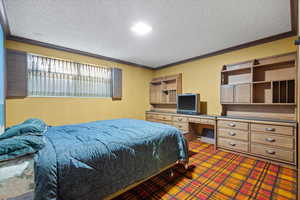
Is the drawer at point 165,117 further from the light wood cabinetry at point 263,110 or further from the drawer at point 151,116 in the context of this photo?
the light wood cabinetry at point 263,110

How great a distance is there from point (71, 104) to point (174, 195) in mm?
3099

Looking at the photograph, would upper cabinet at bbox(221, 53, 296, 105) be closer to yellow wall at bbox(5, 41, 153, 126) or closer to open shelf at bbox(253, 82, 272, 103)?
open shelf at bbox(253, 82, 272, 103)

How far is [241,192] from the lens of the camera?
1.63 m

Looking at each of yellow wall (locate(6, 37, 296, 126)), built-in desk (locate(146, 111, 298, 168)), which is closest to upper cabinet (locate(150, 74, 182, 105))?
yellow wall (locate(6, 37, 296, 126))

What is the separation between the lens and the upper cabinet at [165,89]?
4336mm

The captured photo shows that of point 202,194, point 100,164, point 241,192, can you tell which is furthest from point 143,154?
point 241,192

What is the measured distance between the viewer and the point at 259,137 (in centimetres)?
246

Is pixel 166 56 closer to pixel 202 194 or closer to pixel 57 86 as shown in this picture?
pixel 57 86

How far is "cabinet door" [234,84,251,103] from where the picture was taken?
282 centimetres

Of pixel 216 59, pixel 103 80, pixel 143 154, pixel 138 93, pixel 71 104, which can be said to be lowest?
pixel 143 154

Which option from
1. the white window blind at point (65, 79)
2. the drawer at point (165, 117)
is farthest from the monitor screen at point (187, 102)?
the white window blind at point (65, 79)

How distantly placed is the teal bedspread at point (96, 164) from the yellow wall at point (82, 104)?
2.05 metres

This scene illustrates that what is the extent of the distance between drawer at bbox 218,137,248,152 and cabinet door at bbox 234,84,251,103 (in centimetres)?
90

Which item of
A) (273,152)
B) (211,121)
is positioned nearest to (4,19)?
(211,121)
